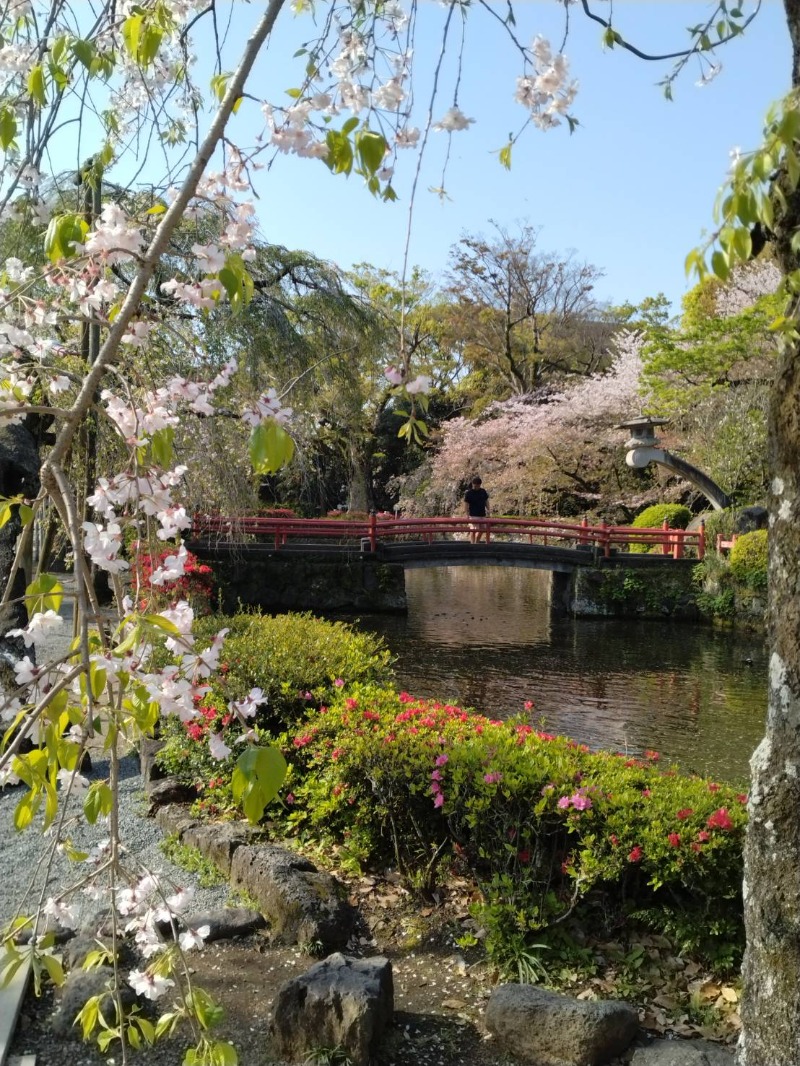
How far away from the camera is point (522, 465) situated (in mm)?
23656

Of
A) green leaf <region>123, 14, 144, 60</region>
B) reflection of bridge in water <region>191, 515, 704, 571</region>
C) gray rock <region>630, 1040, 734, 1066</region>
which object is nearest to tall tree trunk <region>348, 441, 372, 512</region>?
reflection of bridge in water <region>191, 515, 704, 571</region>

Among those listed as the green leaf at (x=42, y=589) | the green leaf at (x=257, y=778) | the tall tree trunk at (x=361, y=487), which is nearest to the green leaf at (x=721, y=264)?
the green leaf at (x=257, y=778)

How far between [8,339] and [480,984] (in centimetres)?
277

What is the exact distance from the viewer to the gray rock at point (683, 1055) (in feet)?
8.74

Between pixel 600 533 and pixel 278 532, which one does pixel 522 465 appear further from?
pixel 278 532

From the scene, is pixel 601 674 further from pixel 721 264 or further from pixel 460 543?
pixel 721 264

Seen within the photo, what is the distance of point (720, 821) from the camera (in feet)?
11.0

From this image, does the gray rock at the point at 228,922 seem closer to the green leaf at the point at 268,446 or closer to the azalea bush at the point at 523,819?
the azalea bush at the point at 523,819

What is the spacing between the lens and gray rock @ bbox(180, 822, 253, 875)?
4.16 meters

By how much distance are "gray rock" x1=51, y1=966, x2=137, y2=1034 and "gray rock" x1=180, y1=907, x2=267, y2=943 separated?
1.92 ft

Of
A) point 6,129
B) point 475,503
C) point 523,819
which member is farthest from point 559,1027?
point 475,503

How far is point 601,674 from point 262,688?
7.29 meters

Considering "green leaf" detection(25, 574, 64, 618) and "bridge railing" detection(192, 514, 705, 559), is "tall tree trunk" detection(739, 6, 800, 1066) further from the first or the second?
"bridge railing" detection(192, 514, 705, 559)

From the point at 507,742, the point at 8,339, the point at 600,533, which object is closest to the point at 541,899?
the point at 507,742
